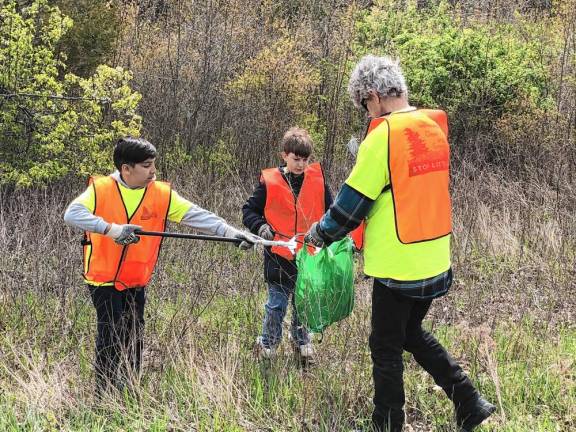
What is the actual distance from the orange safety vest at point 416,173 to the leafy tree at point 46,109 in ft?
16.4

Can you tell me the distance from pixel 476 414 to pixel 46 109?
21.2ft

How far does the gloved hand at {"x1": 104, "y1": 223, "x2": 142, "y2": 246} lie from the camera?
3.11m

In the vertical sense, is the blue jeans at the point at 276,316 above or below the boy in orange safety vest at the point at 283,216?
below

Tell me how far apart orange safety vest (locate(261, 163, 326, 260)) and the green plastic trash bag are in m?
0.63

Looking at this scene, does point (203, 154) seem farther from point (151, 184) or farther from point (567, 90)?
point (151, 184)

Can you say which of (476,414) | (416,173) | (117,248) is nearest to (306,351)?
(476,414)

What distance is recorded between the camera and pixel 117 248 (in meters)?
3.32

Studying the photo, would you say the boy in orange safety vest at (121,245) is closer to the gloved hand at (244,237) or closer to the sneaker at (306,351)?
the gloved hand at (244,237)

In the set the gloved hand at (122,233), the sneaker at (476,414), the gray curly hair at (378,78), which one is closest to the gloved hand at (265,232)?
the gloved hand at (122,233)

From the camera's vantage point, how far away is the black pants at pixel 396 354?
9.59ft

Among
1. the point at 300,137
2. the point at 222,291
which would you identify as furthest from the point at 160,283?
the point at 300,137

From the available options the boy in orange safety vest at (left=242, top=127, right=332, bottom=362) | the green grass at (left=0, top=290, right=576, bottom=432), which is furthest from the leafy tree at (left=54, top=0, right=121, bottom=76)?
the boy in orange safety vest at (left=242, top=127, right=332, bottom=362)

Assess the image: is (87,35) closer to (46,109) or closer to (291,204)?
(46,109)

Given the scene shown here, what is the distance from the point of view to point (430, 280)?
114 inches
